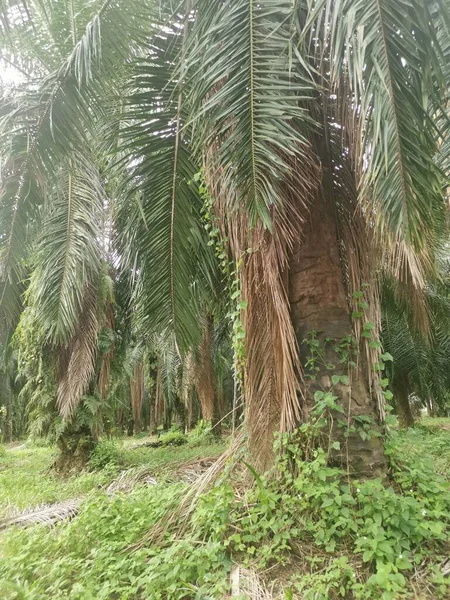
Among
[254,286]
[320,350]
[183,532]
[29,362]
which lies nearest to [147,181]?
[254,286]

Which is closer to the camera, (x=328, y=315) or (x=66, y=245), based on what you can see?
(x=328, y=315)

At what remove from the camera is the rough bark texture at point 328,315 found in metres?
2.94

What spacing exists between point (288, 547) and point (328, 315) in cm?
149

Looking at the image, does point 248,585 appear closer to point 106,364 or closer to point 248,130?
point 248,130

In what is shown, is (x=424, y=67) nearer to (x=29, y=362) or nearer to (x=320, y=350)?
(x=320, y=350)

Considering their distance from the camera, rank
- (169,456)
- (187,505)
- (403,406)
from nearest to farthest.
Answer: (187,505), (169,456), (403,406)

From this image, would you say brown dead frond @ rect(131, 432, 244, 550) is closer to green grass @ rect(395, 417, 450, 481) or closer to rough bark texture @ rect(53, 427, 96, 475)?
green grass @ rect(395, 417, 450, 481)

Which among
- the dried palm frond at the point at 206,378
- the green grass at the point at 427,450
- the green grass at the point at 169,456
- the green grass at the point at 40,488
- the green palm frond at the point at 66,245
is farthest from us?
the dried palm frond at the point at 206,378

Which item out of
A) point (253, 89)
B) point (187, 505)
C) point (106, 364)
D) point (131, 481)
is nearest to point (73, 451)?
point (106, 364)

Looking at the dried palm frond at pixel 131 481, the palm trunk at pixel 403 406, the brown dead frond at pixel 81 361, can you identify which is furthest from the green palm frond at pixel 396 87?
the palm trunk at pixel 403 406

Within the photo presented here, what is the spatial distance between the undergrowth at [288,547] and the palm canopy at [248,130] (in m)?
0.59

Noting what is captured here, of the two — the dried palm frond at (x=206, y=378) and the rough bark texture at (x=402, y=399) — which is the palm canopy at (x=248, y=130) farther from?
the rough bark texture at (x=402, y=399)

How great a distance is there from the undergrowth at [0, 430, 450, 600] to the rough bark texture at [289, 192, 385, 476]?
172mm

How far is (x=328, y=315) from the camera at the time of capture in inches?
126
